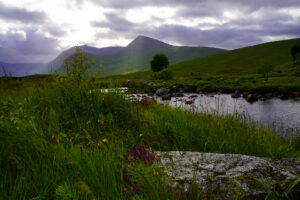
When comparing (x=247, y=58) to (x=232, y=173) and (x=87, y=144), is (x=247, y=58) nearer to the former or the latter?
(x=232, y=173)

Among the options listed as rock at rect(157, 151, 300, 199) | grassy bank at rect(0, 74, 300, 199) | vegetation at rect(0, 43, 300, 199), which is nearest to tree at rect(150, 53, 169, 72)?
vegetation at rect(0, 43, 300, 199)

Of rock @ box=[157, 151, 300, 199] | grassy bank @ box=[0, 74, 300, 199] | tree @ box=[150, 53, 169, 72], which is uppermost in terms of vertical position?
tree @ box=[150, 53, 169, 72]

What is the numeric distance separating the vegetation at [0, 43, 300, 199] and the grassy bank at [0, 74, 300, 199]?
0.01 m

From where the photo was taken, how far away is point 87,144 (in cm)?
215

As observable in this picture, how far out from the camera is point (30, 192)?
198 centimetres

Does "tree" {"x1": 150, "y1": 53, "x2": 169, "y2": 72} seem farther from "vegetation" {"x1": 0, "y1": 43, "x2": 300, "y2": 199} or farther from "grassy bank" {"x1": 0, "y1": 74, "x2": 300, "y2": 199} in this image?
"grassy bank" {"x1": 0, "y1": 74, "x2": 300, "y2": 199}

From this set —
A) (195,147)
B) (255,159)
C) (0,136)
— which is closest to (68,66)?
(0,136)

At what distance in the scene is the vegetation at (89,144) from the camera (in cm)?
185

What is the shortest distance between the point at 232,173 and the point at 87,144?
70.1 inches

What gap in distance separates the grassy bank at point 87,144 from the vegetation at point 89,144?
11 mm

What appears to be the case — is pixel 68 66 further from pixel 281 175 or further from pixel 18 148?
pixel 281 175

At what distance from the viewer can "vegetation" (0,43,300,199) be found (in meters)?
1.85

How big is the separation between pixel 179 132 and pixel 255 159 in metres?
1.52

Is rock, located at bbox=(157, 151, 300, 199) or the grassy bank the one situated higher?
the grassy bank
